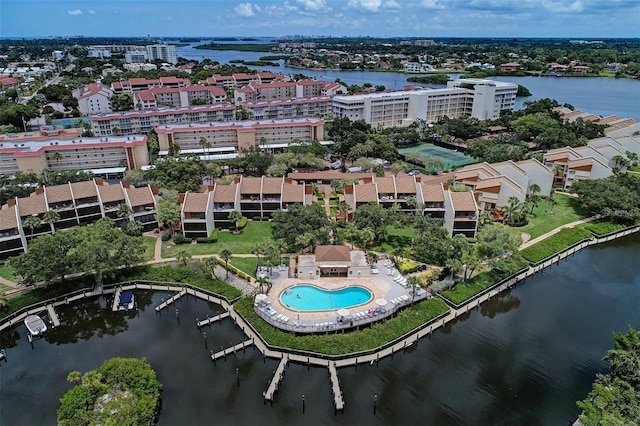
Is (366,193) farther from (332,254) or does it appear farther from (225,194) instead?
(225,194)

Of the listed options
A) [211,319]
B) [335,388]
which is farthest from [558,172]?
[211,319]

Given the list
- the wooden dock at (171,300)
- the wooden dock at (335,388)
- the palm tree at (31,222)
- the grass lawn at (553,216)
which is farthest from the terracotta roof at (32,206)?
the grass lawn at (553,216)

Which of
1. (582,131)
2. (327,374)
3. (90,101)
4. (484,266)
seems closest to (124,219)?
(327,374)

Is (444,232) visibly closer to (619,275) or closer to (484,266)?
(484,266)

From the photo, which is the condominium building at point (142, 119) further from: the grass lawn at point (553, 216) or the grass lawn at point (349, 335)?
the grass lawn at point (553, 216)

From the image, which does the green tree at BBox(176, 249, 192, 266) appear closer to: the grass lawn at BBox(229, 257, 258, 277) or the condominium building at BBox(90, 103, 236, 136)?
the grass lawn at BBox(229, 257, 258, 277)

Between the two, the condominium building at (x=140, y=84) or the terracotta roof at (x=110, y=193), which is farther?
the condominium building at (x=140, y=84)

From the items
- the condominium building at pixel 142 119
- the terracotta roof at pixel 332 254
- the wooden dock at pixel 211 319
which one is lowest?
the wooden dock at pixel 211 319
